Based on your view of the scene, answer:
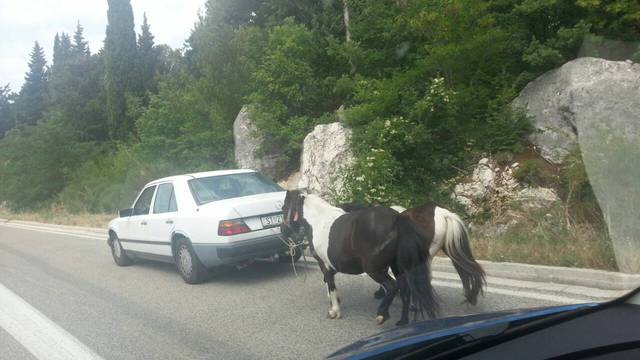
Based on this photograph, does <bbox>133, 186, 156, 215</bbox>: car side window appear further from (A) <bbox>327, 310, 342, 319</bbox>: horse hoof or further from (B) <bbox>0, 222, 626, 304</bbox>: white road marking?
(B) <bbox>0, 222, 626, 304</bbox>: white road marking

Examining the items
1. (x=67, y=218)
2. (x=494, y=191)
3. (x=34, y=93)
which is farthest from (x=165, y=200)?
(x=34, y=93)

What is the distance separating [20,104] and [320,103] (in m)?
65.9

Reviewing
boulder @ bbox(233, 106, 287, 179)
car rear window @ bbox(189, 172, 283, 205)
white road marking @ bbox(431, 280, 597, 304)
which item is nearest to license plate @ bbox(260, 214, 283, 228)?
car rear window @ bbox(189, 172, 283, 205)

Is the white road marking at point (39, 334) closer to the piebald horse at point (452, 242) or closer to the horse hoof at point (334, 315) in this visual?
the horse hoof at point (334, 315)

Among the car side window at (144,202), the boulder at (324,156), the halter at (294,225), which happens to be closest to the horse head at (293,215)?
the halter at (294,225)

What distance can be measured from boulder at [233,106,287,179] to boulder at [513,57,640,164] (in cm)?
902

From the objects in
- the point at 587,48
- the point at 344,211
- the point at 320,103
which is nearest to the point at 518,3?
the point at 587,48

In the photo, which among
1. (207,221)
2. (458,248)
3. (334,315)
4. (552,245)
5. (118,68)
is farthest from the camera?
(118,68)

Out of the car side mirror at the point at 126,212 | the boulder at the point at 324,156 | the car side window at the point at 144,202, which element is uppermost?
the boulder at the point at 324,156

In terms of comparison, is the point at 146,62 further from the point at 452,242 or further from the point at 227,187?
the point at 452,242

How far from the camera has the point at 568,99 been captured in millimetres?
12453

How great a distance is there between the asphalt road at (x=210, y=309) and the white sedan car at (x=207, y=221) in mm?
483

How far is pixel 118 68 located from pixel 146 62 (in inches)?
92.2

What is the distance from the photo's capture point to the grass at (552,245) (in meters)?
6.91
